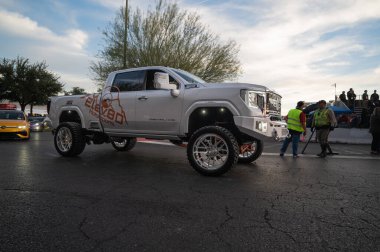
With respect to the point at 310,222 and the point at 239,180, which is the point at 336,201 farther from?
the point at 239,180

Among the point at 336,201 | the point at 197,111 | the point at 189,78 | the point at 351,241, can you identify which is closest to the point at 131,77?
the point at 189,78

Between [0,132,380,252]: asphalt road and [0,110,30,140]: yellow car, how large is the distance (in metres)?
8.13

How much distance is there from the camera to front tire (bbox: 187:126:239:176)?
206 inches

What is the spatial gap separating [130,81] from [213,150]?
8.65ft

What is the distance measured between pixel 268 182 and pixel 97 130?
165 inches

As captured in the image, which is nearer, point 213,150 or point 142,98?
point 213,150

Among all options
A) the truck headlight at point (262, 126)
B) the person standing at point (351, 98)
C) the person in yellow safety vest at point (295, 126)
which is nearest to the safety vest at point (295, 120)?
the person in yellow safety vest at point (295, 126)

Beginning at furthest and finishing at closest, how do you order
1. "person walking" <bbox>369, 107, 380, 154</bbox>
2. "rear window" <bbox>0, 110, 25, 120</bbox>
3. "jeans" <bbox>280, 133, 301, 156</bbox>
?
"rear window" <bbox>0, 110, 25, 120</bbox>
"person walking" <bbox>369, 107, 380, 154</bbox>
"jeans" <bbox>280, 133, 301, 156</bbox>

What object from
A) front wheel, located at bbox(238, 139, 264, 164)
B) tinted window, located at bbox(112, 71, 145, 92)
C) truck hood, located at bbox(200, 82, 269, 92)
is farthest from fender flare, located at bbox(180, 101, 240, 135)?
front wheel, located at bbox(238, 139, 264, 164)

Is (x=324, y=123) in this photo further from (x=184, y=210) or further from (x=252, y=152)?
(x=184, y=210)

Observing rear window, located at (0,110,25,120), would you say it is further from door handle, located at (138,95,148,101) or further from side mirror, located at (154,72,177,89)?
side mirror, located at (154,72,177,89)

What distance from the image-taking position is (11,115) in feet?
46.2

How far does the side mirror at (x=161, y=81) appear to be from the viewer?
A: 5809 mm

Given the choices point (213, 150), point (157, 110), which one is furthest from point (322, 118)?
point (157, 110)
